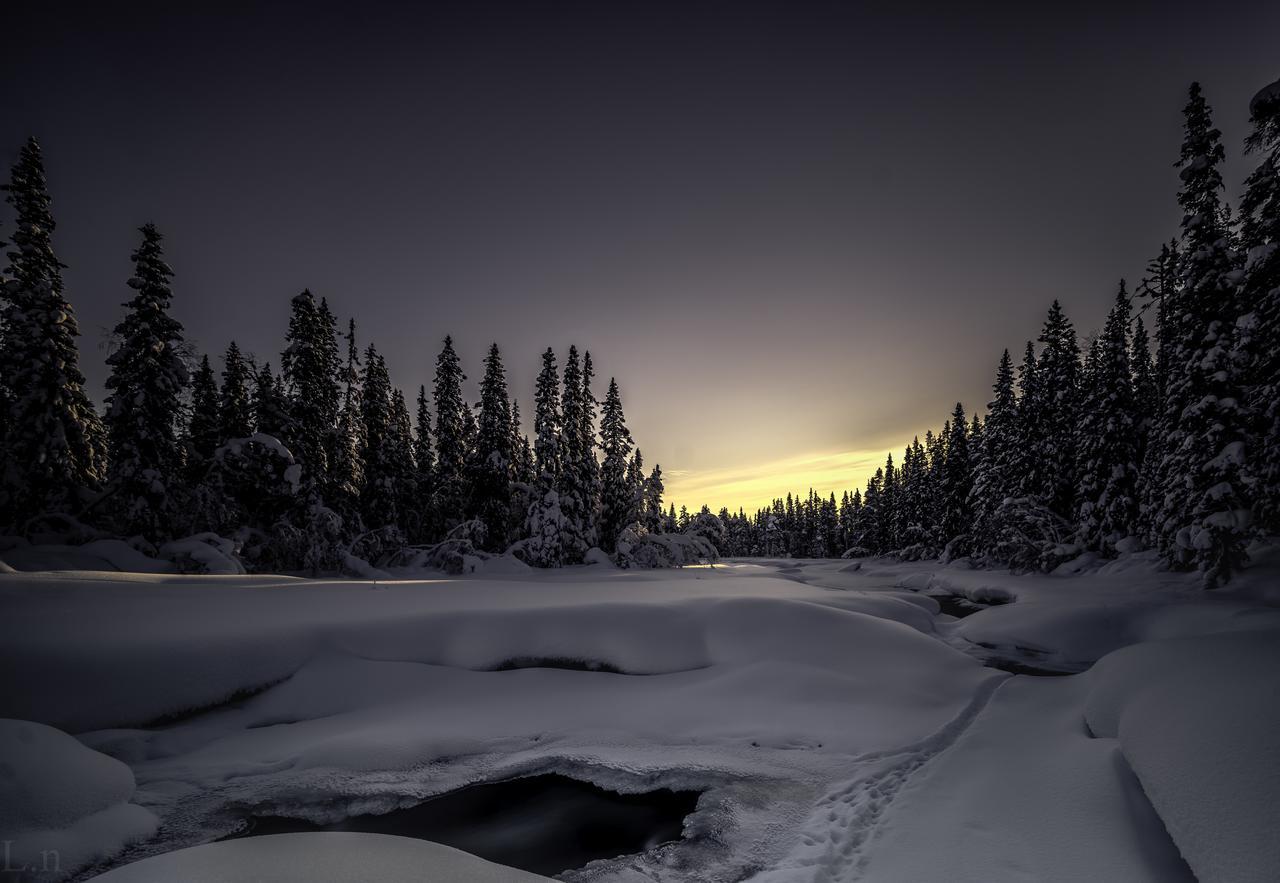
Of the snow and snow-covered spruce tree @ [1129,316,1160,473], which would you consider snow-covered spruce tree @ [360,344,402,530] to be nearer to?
the snow

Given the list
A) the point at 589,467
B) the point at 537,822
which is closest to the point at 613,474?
the point at 589,467

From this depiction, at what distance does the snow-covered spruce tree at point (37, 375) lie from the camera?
16.1 metres

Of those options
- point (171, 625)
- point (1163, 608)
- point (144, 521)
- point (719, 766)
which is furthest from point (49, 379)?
point (1163, 608)

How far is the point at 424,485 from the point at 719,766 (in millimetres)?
37080

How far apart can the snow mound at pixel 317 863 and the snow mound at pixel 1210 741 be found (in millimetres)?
4809

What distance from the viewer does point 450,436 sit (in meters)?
32.8

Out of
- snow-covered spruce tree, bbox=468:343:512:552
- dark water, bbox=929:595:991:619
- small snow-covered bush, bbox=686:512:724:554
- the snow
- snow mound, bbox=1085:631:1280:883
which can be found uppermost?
snow-covered spruce tree, bbox=468:343:512:552

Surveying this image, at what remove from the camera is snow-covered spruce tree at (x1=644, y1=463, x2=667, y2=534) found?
30.5 meters

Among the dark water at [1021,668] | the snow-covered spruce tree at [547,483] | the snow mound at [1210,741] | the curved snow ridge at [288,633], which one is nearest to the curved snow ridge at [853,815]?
the snow mound at [1210,741]

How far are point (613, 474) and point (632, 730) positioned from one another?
83.5 feet

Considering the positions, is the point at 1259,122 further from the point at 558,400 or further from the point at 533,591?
the point at 558,400

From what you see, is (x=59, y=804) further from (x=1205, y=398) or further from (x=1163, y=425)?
(x=1163, y=425)

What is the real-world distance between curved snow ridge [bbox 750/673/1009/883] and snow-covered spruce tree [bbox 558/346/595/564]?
20.3 metres

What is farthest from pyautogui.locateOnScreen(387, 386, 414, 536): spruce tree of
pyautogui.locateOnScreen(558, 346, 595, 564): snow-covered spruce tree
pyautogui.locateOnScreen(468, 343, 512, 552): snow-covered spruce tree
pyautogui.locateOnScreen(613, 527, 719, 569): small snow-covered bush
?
pyautogui.locateOnScreen(613, 527, 719, 569): small snow-covered bush
